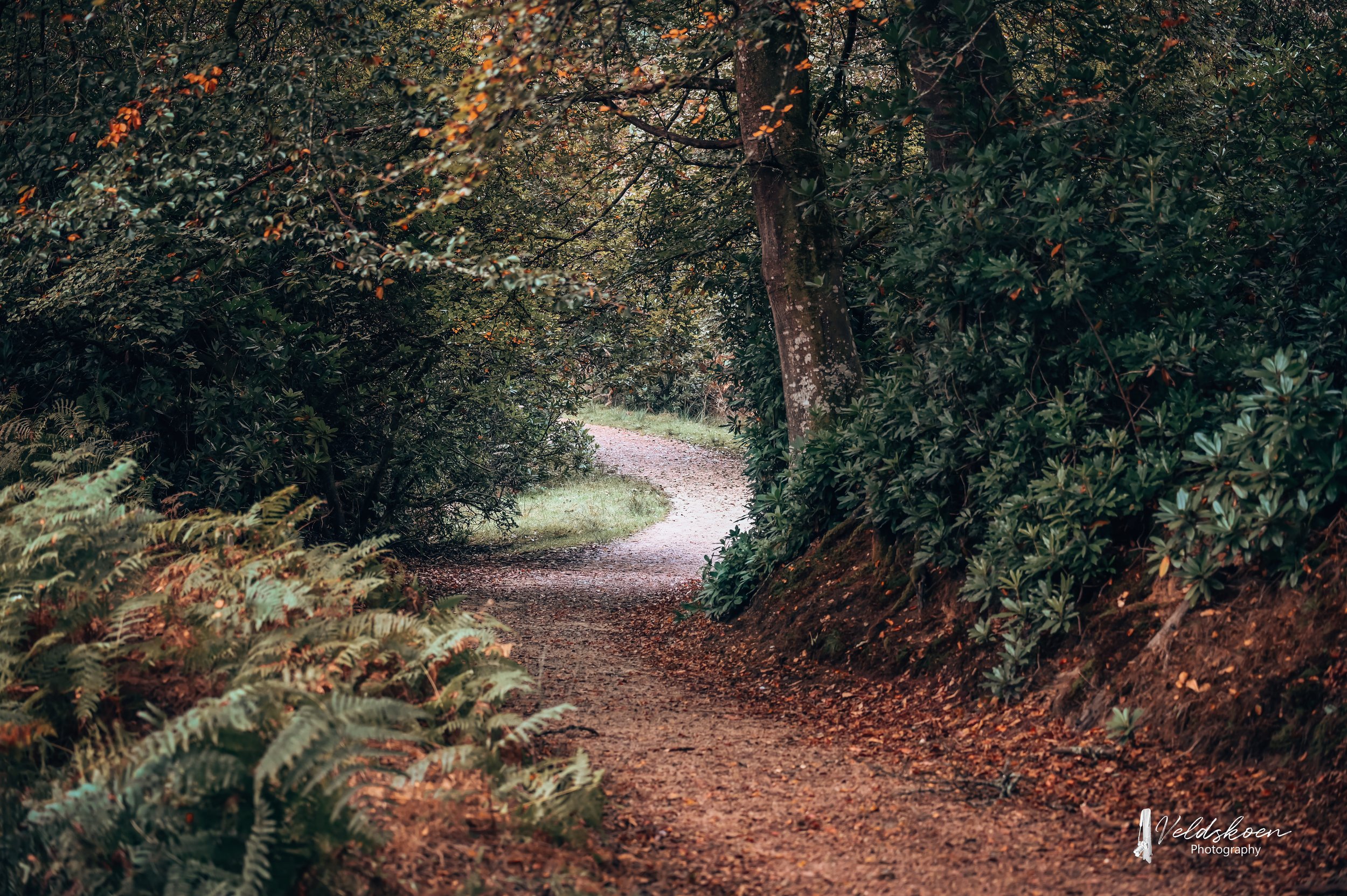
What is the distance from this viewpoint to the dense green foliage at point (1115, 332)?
5344 millimetres

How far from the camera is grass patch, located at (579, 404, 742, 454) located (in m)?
34.1

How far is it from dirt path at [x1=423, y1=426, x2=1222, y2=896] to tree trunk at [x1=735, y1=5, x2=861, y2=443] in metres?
3.18

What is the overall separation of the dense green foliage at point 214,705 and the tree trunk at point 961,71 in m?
5.28

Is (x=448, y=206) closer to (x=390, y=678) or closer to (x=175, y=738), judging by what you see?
(x=390, y=678)

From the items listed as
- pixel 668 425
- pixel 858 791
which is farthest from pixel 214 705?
pixel 668 425

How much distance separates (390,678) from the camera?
14.8ft

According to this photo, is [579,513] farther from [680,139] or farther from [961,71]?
[961,71]

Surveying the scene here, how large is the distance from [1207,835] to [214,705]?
13.6 ft

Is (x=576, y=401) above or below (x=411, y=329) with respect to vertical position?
below

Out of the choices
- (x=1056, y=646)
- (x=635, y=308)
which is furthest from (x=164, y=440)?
(x=1056, y=646)

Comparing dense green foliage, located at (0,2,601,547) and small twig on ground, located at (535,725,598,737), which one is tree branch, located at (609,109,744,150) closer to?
dense green foliage, located at (0,2,601,547)

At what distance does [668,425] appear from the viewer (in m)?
36.8

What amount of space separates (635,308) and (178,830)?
9886 millimetres

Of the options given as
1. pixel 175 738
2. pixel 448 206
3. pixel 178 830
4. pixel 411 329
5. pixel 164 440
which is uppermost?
pixel 448 206
